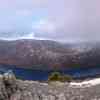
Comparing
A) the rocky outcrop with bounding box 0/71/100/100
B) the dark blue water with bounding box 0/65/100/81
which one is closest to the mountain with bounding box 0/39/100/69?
the dark blue water with bounding box 0/65/100/81

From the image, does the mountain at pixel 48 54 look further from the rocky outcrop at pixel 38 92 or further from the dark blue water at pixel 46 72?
the rocky outcrop at pixel 38 92

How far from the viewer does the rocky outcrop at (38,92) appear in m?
16.0

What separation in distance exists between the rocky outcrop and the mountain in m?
10.0

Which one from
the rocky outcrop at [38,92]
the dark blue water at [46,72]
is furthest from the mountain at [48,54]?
the rocky outcrop at [38,92]

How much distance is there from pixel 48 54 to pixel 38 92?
12.8 meters

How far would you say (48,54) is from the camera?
1140 inches

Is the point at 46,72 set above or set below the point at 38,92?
below

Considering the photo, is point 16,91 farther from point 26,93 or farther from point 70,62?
point 70,62

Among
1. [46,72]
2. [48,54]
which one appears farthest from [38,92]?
[48,54]

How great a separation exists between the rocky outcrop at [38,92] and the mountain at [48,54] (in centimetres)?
1004

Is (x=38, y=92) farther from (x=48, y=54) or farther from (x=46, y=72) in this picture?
(x=48, y=54)

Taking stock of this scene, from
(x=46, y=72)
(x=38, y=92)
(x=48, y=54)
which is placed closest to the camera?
(x=38, y=92)

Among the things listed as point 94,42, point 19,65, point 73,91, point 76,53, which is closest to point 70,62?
point 76,53

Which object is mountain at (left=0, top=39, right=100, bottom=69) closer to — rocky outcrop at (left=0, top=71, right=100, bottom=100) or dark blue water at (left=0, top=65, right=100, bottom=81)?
dark blue water at (left=0, top=65, right=100, bottom=81)
